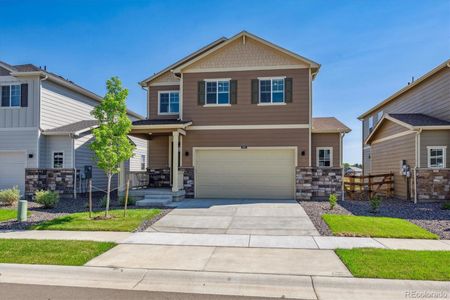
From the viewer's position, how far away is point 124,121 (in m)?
10.6

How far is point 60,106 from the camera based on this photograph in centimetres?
1706

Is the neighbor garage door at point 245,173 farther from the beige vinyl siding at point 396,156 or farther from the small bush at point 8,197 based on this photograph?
the small bush at point 8,197

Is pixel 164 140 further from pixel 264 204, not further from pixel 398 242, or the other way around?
pixel 398 242

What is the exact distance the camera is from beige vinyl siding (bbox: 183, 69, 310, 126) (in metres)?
14.7

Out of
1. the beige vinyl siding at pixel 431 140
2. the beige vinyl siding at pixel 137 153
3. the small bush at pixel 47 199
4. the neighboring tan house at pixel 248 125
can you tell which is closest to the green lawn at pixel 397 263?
the neighboring tan house at pixel 248 125

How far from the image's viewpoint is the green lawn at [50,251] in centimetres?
606

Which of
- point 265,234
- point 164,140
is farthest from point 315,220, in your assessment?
point 164,140

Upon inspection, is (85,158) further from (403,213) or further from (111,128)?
(403,213)

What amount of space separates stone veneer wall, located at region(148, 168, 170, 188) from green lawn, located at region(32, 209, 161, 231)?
6100 millimetres

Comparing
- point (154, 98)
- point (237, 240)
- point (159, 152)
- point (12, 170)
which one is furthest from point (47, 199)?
point (237, 240)

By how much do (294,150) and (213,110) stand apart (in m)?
Result: 4.40

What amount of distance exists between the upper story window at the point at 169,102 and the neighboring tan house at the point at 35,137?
174 inches

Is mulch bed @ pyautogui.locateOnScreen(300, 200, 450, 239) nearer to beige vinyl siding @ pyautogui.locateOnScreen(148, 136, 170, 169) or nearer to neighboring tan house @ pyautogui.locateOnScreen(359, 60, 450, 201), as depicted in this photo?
neighboring tan house @ pyautogui.locateOnScreen(359, 60, 450, 201)

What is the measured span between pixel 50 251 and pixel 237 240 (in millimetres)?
4207
